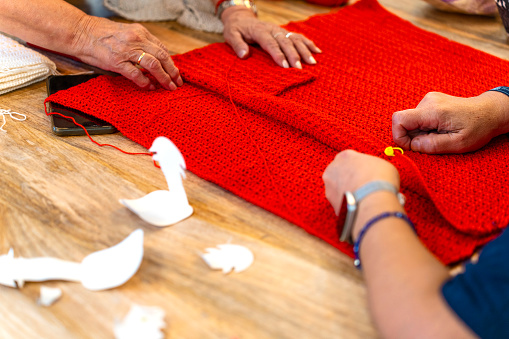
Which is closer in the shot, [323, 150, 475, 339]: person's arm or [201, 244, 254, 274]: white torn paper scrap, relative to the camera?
[323, 150, 475, 339]: person's arm

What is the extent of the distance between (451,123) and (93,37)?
75 centimetres

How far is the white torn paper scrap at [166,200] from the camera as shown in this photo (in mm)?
603

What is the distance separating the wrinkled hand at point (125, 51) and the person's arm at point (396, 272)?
1.60ft

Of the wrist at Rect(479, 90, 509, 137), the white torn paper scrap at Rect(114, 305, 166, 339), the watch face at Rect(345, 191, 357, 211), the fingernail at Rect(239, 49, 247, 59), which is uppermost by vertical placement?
the wrist at Rect(479, 90, 509, 137)

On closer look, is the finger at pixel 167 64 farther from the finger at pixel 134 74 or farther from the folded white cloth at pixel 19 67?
the folded white cloth at pixel 19 67

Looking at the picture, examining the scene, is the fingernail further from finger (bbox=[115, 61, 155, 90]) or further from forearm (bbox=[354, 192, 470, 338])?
forearm (bbox=[354, 192, 470, 338])

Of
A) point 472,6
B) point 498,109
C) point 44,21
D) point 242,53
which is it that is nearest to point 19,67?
point 44,21

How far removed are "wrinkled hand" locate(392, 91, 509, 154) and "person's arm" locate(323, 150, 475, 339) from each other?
0.19 m

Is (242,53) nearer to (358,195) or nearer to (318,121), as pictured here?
(318,121)

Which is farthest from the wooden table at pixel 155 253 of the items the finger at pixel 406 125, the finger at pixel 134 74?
the finger at pixel 406 125

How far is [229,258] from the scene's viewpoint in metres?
0.58

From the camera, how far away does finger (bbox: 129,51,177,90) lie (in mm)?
893

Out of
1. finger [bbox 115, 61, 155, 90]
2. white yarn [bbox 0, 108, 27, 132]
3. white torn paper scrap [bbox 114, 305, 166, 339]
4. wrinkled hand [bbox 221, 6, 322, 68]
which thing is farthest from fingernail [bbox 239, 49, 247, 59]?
white torn paper scrap [bbox 114, 305, 166, 339]

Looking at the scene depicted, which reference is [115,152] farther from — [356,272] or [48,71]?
[356,272]
